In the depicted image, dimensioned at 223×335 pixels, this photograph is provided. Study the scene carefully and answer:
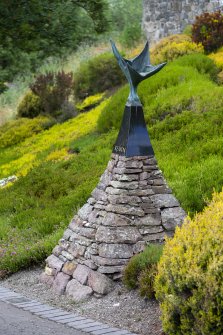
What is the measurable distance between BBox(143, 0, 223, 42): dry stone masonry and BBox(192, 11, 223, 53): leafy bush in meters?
4.58

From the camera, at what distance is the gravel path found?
24.4 ft

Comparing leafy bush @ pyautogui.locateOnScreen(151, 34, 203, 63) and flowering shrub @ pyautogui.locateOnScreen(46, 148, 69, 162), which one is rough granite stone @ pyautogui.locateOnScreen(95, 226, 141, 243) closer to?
flowering shrub @ pyautogui.locateOnScreen(46, 148, 69, 162)

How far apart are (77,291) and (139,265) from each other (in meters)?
0.95

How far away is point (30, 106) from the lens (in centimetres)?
2570

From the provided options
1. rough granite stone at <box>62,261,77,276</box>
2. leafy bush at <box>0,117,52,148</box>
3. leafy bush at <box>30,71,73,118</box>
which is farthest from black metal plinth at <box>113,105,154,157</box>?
leafy bush at <box>30,71,73,118</box>

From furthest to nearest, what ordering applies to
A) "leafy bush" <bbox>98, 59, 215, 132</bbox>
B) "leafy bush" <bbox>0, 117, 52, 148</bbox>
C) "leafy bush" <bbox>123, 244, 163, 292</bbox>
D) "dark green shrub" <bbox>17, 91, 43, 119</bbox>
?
1. "dark green shrub" <bbox>17, 91, 43, 119</bbox>
2. "leafy bush" <bbox>0, 117, 52, 148</bbox>
3. "leafy bush" <bbox>98, 59, 215, 132</bbox>
4. "leafy bush" <bbox>123, 244, 163, 292</bbox>

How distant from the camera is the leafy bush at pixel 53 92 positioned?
2500 cm

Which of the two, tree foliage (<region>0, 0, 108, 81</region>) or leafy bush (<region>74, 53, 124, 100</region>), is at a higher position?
tree foliage (<region>0, 0, 108, 81</region>)

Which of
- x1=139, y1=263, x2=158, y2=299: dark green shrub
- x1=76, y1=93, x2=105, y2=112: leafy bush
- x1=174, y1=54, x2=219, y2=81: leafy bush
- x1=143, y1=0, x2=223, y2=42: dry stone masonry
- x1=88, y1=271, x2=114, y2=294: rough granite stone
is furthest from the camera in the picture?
x1=143, y1=0, x2=223, y2=42: dry stone masonry

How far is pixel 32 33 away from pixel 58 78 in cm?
1092

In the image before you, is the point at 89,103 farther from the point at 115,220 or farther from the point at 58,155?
the point at 115,220

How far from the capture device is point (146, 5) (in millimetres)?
29344

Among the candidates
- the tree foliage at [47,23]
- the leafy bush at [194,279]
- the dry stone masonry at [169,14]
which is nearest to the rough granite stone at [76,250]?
the leafy bush at [194,279]

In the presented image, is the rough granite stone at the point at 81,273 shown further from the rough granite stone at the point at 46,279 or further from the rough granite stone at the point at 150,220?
the rough granite stone at the point at 150,220
